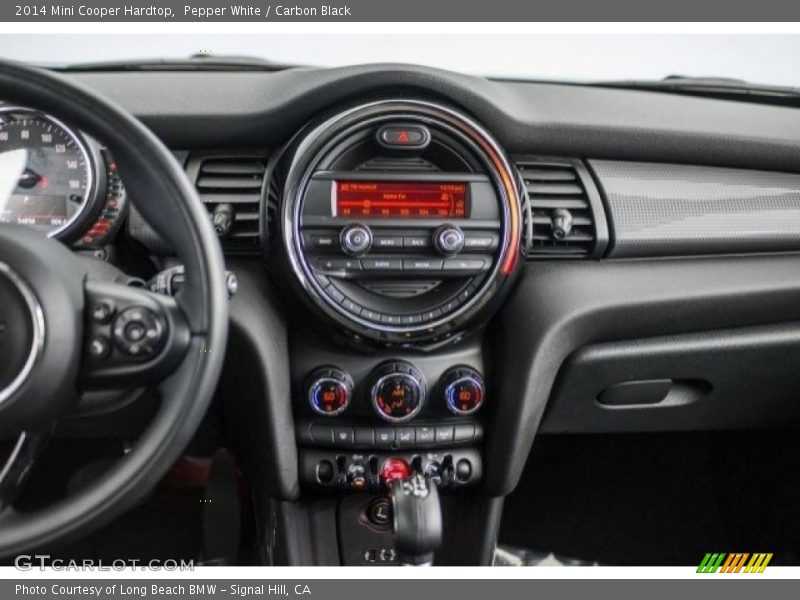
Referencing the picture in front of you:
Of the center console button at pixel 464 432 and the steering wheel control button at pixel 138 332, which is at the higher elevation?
the steering wheel control button at pixel 138 332

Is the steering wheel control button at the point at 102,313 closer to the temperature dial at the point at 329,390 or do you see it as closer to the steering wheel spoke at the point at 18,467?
the steering wheel spoke at the point at 18,467

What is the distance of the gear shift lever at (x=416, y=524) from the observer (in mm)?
Result: 1383

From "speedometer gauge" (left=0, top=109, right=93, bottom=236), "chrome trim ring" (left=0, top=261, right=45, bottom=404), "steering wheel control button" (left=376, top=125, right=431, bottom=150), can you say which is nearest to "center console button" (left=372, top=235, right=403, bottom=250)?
"steering wheel control button" (left=376, top=125, right=431, bottom=150)

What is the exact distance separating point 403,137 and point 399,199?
11 cm

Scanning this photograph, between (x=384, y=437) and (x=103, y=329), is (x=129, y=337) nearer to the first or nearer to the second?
(x=103, y=329)

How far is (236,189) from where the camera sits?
4.89 ft

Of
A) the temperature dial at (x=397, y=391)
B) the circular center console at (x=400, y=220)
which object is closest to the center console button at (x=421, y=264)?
the circular center console at (x=400, y=220)

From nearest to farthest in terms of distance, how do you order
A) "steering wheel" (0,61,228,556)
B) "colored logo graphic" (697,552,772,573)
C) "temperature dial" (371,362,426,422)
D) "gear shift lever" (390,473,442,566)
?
"steering wheel" (0,61,228,556), "gear shift lever" (390,473,442,566), "temperature dial" (371,362,426,422), "colored logo graphic" (697,552,772,573)

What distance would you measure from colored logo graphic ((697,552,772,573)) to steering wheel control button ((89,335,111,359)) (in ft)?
5.40

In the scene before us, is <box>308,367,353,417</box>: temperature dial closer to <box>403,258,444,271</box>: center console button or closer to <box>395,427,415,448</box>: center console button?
<box>395,427,415,448</box>: center console button

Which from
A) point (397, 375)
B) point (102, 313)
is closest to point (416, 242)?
point (397, 375)

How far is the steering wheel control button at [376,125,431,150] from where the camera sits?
4.78 feet

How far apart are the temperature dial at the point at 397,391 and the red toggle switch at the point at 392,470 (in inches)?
3.6

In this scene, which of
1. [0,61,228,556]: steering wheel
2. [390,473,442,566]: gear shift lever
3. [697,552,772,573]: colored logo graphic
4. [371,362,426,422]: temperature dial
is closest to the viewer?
[0,61,228,556]: steering wheel
